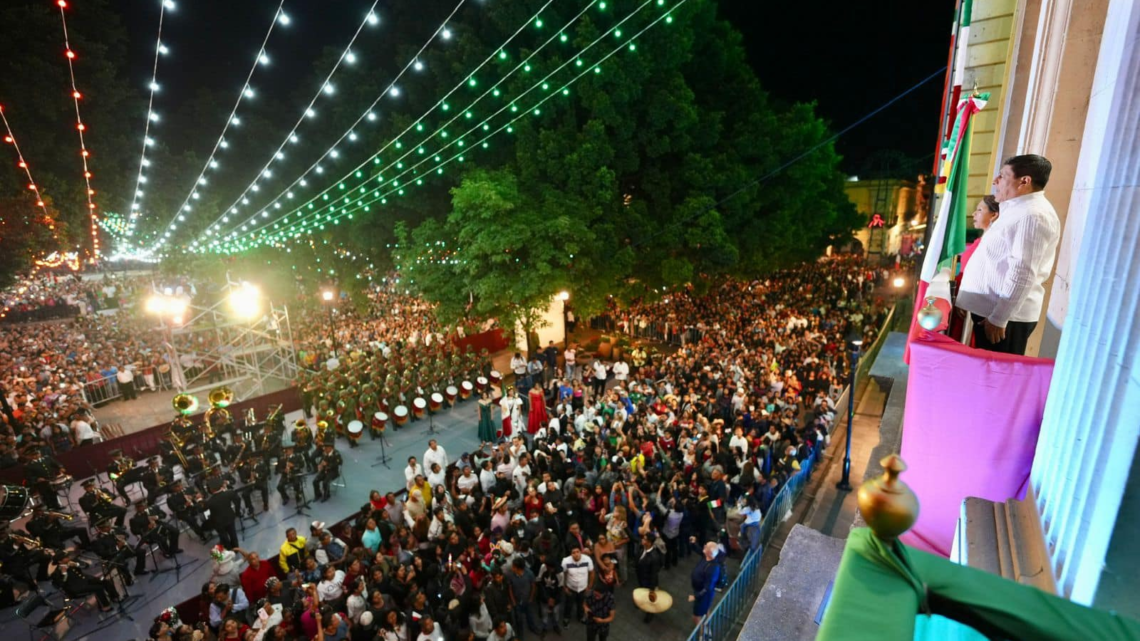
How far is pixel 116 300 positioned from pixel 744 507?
49.6m

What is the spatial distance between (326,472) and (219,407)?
403cm

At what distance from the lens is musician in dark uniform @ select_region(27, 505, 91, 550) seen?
30.5 ft

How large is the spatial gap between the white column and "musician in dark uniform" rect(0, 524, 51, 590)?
13.6m

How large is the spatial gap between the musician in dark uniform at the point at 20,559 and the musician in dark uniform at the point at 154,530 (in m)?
1.30

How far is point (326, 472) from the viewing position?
11680mm

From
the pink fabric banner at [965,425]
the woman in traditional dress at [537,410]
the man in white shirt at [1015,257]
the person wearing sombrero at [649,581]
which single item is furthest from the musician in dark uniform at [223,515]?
the man in white shirt at [1015,257]

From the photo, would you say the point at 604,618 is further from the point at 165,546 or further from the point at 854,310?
the point at 854,310

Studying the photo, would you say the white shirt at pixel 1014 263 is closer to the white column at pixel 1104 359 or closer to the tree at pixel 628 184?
the white column at pixel 1104 359

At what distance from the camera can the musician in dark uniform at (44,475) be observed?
11.0 m

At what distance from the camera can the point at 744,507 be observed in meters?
8.54

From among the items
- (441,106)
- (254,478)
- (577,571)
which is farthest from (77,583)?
(441,106)


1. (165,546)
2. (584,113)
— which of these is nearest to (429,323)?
(584,113)

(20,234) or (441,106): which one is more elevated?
(441,106)

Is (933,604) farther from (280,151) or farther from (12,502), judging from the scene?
(280,151)
